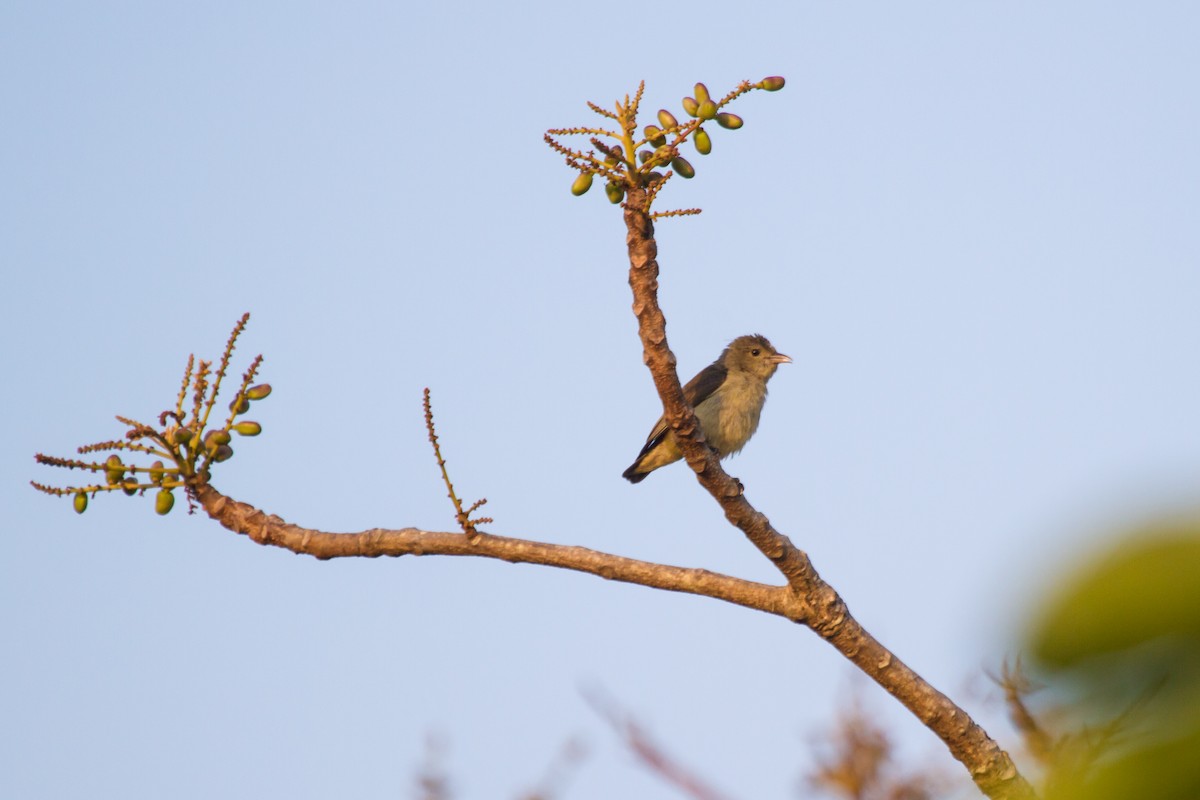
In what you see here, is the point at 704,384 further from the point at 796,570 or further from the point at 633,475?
the point at 796,570

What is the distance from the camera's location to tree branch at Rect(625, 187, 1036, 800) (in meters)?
3.87

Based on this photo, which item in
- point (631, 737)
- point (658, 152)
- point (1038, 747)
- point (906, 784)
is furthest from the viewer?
point (658, 152)

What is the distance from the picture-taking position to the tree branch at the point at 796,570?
12.7ft

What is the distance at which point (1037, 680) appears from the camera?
2.19 feet

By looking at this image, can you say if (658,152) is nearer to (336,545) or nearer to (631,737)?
(336,545)

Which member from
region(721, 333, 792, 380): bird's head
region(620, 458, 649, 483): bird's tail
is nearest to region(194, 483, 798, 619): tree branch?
region(620, 458, 649, 483): bird's tail

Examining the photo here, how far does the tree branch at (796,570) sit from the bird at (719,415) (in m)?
6.77

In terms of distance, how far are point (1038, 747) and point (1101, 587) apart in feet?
1.00

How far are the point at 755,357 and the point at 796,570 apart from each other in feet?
28.4

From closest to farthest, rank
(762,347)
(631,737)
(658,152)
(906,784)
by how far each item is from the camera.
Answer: (631,737) → (906,784) → (658,152) → (762,347)

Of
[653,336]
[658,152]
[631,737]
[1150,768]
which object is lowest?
[1150,768]

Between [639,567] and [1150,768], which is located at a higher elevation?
[639,567]

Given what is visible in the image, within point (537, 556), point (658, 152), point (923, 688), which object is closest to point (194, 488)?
point (537, 556)

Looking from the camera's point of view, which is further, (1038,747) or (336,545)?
(336,545)
